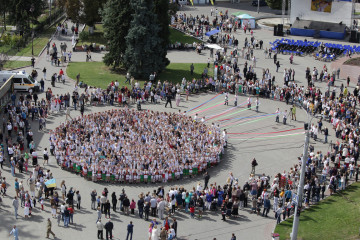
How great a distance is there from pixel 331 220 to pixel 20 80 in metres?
29.1

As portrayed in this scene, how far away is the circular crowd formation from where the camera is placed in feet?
111

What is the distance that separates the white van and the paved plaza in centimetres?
145

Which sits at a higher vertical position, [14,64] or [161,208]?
[14,64]

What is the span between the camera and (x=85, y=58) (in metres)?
59.7

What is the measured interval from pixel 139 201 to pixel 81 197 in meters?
4.05

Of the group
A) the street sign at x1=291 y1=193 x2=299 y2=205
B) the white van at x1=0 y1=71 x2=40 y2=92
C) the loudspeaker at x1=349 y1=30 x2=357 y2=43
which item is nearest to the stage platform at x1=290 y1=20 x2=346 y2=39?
the loudspeaker at x1=349 y1=30 x2=357 y2=43

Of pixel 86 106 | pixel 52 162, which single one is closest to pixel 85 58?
pixel 86 106

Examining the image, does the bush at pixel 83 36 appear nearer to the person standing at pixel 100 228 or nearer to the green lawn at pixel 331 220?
the green lawn at pixel 331 220

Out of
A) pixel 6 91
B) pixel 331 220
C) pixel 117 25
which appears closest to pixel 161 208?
pixel 331 220

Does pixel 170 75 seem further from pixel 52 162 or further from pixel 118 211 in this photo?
pixel 118 211

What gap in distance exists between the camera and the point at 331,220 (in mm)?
31141

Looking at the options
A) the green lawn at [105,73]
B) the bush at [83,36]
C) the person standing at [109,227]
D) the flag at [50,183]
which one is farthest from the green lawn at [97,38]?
the person standing at [109,227]

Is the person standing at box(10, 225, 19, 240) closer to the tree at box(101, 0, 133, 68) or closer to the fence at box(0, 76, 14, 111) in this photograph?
the fence at box(0, 76, 14, 111)

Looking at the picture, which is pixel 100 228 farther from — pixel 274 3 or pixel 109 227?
pixel 274 3
